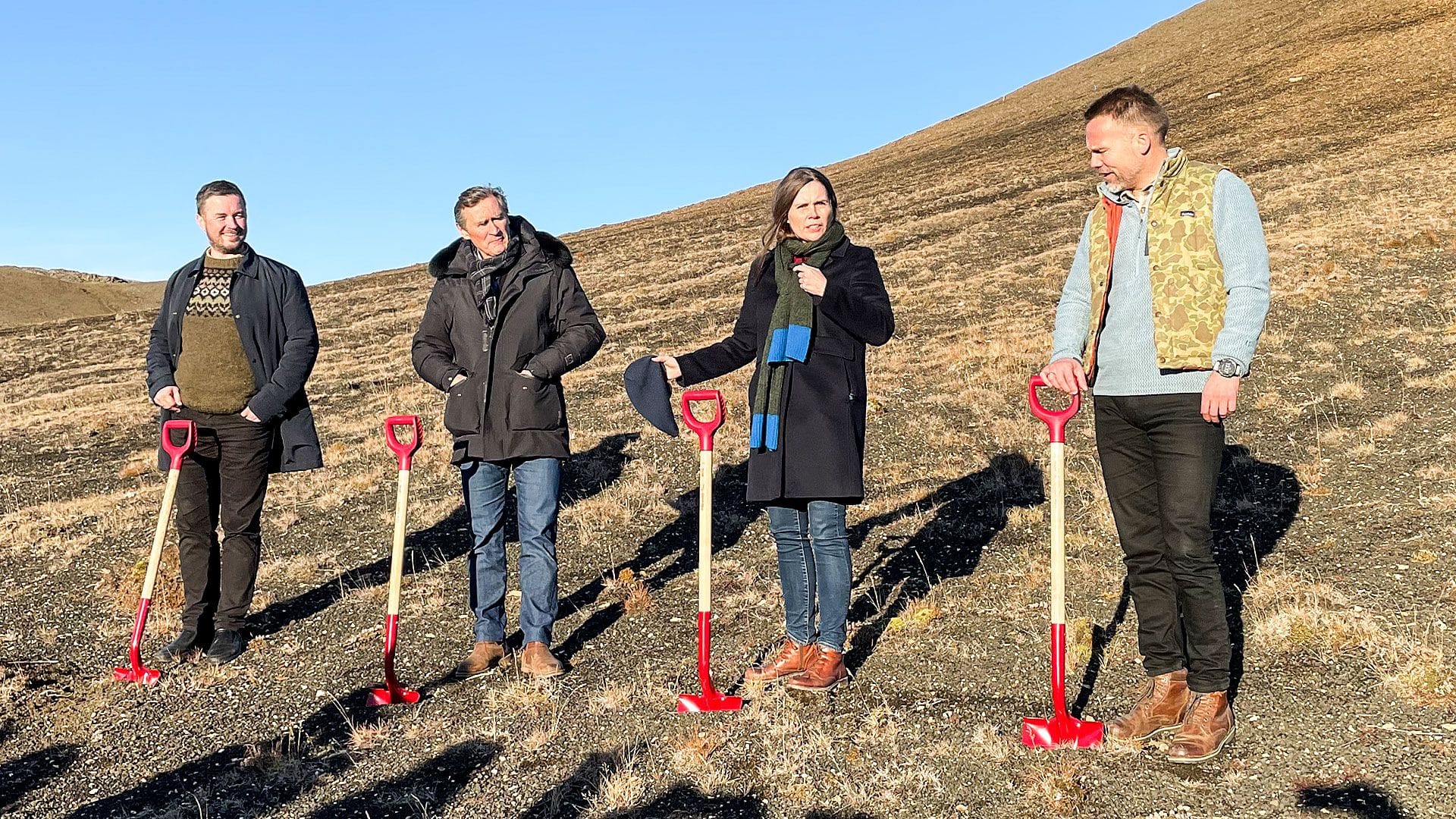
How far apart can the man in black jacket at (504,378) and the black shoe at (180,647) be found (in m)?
1.97

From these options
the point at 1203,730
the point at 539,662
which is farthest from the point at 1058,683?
the point at 539,662

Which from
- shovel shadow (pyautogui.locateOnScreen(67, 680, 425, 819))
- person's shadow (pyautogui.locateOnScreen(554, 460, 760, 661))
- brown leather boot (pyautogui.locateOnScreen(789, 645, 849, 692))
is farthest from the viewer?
person's shadow (pyautogui.locateOnScreen(554, 460, 760, 661))

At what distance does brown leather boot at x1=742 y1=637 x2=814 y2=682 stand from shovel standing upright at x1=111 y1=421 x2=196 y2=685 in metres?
3.53

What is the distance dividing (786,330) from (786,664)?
177 cm

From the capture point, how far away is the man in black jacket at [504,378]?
5.82 meters

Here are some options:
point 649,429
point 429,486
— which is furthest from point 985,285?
point 429,486

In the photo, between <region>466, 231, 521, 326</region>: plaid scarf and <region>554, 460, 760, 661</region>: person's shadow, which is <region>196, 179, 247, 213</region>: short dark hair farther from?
<region>554, 460, 760, 661</region>: person's shadow

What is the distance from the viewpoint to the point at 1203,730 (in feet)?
14.5

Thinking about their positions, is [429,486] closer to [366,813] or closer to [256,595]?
[256,595]

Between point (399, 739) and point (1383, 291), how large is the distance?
584 inches

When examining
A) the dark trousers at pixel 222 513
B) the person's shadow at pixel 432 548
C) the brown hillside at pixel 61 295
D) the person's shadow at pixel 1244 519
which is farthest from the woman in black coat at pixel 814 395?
the brown hillside at pixel 61 295

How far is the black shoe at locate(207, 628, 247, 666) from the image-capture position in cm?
658

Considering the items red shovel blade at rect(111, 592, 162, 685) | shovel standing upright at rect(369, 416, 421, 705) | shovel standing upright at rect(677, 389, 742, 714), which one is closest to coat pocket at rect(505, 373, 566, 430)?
shovel standing upright at rect(369, 416, 421, 705)

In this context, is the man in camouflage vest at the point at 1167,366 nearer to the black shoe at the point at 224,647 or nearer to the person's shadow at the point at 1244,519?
the person's shadow at the point at 1244,519
